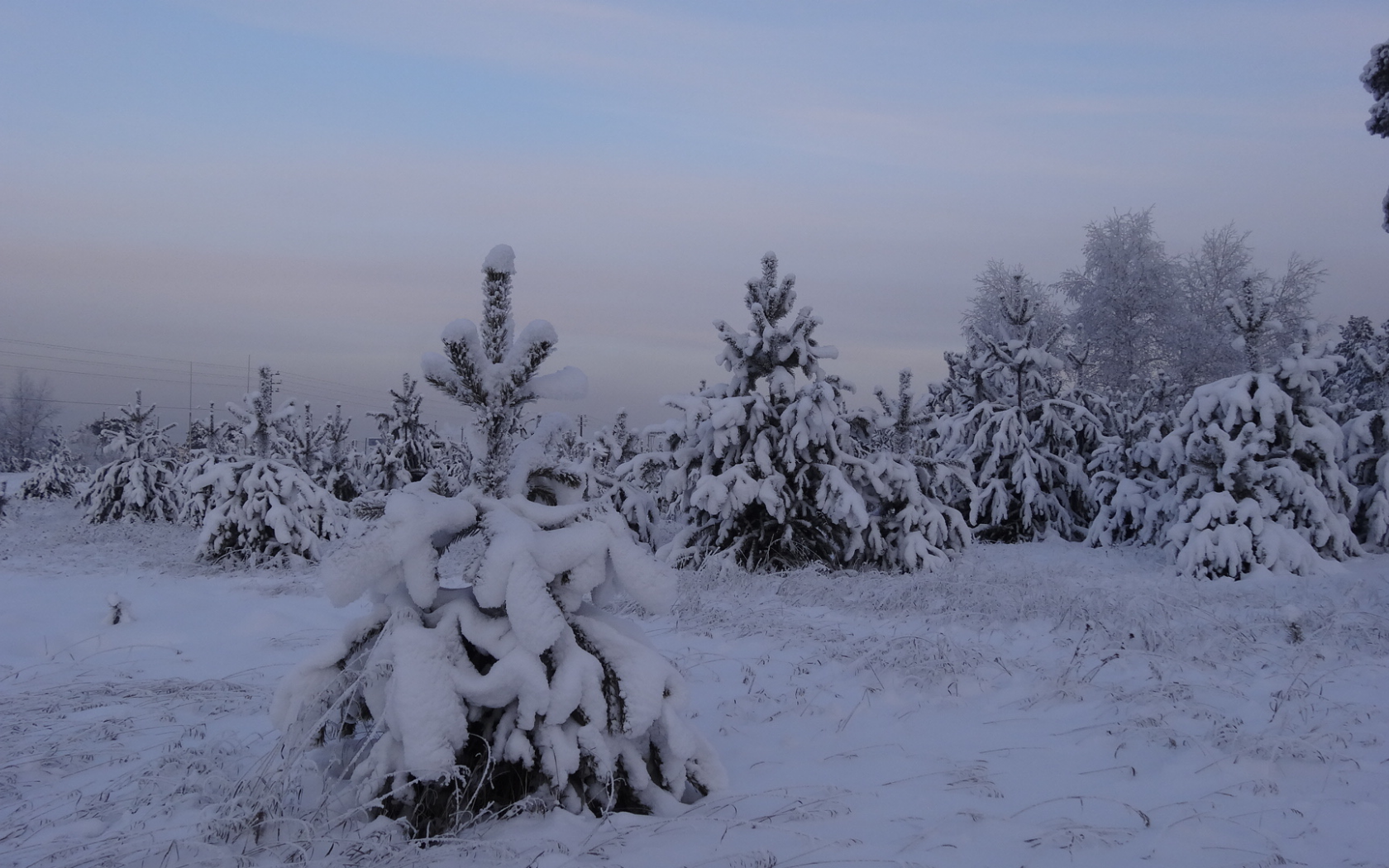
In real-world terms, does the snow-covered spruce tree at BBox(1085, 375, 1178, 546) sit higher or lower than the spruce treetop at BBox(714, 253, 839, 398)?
lower

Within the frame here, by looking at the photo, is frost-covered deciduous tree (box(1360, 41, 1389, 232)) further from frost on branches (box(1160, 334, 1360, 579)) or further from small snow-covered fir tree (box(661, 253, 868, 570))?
small snow-covered fir tree (box(661, 253, 868, 570))

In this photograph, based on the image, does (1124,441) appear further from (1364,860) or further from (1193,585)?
(1364,860)

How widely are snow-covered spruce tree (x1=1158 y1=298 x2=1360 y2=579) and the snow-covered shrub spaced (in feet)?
3.40

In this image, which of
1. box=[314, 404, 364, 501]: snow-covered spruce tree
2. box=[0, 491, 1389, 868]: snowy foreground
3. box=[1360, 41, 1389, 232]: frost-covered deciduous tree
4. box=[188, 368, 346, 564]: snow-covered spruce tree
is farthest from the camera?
box=[314, 404, 364, 501]: snow-covered spruce tree

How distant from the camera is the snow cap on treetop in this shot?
3.61m

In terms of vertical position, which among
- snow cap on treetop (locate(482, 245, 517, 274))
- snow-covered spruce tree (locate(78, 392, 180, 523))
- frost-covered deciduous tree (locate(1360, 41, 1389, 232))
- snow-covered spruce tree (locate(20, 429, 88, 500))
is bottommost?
snow-covered spruce tree (locate(20, 429, 88, 500))

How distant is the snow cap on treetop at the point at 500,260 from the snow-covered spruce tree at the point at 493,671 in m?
0.35

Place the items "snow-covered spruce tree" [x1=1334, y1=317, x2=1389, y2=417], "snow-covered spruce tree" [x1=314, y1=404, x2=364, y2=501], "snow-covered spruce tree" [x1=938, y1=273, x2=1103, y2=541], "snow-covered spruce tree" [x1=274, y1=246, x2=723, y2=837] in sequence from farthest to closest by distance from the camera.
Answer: "snow-covered spruce tree" [x1=314, y1=404, x2=364, y2=501] < "snow-covered spruce tree" [x1=938, y1=273, x2=1103, y2=541] < "snow-covered spruce tree" [x1=1334, y1=317, x2=1389, y2=417] < "snow-covered spruce tree" [x1=274, y1=246, x2=723, y2=837]

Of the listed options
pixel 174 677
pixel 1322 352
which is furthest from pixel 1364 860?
pixel 1322 352

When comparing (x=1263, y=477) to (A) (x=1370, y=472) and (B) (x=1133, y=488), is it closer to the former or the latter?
(B) (x=1133, y=488)

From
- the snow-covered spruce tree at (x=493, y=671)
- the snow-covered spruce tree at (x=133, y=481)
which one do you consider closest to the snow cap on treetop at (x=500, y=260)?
the snow-covered spruce tree at (x=493, y=671)

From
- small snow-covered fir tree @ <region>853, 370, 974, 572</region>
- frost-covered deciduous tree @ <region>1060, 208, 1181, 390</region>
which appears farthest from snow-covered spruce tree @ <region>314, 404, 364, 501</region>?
frost-covered deciduous tree @ <region>1060, 208, 1181, 390</region>

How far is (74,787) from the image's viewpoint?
3.24 metres

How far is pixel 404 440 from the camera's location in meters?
20.2
